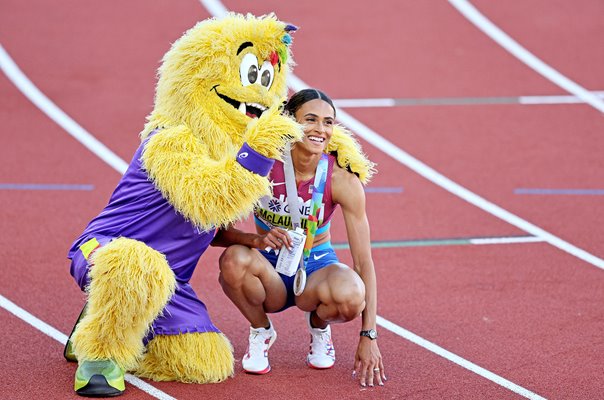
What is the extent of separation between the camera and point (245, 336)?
18.4 ft

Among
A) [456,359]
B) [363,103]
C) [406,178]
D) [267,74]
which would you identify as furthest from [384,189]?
[267,74]

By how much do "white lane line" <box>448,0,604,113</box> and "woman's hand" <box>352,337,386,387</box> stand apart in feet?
18.1

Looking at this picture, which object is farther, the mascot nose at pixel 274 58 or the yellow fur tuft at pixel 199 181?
the mascot nose at pixel 274 58

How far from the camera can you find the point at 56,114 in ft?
30.9

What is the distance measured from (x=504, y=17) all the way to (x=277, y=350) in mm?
7346

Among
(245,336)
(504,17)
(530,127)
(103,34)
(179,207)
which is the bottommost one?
(245,336)

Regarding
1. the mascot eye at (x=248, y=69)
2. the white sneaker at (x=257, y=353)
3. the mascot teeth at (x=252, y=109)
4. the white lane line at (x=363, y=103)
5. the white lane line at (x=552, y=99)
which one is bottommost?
the white sneaker at (x=257, y=353)

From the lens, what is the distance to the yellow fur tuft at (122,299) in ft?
15.0

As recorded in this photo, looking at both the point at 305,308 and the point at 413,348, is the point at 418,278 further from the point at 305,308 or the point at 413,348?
the point at 305,308

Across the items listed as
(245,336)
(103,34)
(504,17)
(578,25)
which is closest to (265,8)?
(103,34)

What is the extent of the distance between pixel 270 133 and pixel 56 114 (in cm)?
524

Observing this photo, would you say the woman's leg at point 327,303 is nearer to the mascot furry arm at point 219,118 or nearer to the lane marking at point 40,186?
the mascot furry arm at point 219,118

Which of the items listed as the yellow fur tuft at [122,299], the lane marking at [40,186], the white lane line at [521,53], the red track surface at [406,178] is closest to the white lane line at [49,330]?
the red track surface at [406,178]

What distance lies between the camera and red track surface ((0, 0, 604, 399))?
5.21 m
